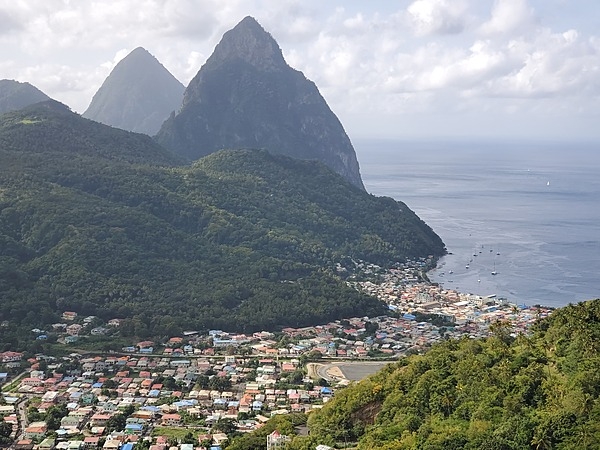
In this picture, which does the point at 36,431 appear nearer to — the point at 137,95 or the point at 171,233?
the point at 171,233

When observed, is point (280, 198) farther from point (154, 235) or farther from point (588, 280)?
point (588, 280)

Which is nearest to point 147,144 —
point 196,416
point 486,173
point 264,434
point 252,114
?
point 252,114

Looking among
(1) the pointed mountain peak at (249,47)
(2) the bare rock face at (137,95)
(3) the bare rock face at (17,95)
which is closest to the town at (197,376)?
(1) the pointed mountain peak at (249,47)

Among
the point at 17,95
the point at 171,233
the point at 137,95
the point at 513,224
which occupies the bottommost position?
the point at 171,233

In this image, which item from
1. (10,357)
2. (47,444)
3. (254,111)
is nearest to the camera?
(47,444)

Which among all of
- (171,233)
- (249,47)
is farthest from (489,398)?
(249,47)

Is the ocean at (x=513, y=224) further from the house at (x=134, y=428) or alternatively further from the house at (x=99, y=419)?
the house at (x=99, y=419)

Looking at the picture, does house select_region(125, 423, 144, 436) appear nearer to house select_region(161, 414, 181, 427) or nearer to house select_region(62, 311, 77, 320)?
house select_region(161, 414, 181, 427)
